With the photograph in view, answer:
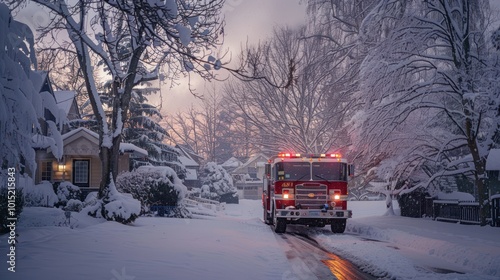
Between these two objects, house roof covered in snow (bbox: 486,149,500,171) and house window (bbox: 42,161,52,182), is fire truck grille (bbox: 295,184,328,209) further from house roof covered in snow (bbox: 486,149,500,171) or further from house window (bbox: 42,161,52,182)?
house window (bbox: 42,161,52,182)

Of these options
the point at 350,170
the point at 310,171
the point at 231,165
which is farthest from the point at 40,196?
the point at 231,165

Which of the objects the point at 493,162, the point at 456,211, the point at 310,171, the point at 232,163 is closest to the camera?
the point at 310,171

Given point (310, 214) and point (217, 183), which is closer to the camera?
point (310, 214)

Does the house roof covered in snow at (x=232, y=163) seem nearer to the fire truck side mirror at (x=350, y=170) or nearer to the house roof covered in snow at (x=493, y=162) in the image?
the house roof covered in snow at (x=493, y=162)

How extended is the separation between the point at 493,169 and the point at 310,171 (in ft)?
45.6

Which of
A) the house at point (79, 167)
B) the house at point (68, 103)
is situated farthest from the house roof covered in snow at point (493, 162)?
the house at point (68, 103)

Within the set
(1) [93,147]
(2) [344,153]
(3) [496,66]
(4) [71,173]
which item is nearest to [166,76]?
(3) [496,66]

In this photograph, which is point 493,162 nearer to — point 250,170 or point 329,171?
point 329,171

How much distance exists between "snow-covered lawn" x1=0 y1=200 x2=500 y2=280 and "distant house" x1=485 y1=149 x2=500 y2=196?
11.6 meters

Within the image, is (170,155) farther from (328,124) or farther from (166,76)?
(166,76)

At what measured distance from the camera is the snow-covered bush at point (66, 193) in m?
26.8

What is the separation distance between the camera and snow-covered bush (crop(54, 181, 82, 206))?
26.8 metres

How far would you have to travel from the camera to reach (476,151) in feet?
59.6

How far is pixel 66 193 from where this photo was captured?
27.9 metres
